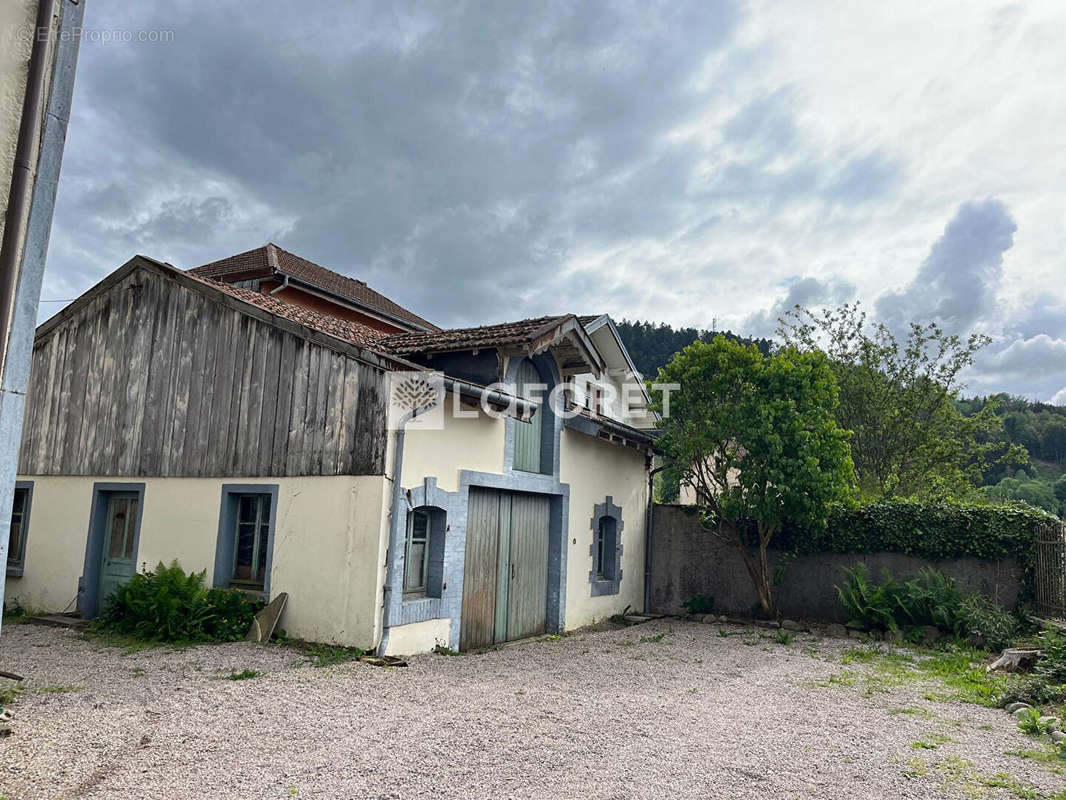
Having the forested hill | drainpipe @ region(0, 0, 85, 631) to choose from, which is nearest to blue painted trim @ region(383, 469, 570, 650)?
drainpipe @ region(0, 0, 85, 631)

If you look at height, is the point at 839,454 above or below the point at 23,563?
above

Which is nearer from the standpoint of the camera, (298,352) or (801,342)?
(298,352)

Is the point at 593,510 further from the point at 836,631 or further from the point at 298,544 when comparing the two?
the point at 298,544

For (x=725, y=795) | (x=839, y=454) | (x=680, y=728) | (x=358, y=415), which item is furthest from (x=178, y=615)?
(x=839, y=454)

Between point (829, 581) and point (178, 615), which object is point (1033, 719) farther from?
point (178, 615)

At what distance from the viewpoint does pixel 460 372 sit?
9961mm

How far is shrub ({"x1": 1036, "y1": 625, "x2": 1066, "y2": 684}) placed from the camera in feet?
25.3

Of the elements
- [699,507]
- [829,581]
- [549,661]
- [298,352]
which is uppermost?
[298,352]

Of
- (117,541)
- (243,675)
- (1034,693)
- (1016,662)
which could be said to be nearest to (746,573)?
(1016,662)

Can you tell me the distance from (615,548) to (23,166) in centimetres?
1129

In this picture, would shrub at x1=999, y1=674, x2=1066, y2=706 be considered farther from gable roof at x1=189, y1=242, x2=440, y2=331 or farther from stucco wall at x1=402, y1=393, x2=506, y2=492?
gable roof at x1=189, y1=242, x2=440, y2=331

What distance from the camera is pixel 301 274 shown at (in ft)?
56.1

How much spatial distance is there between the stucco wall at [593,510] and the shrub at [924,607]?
377cm

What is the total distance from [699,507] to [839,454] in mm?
2988
